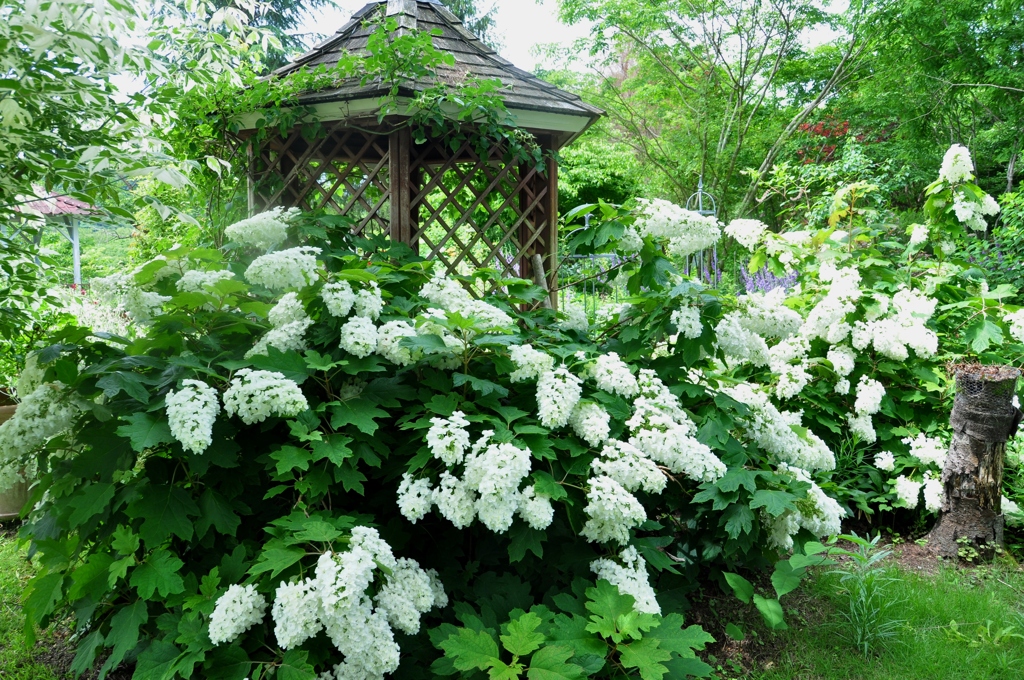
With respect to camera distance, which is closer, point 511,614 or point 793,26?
point 511,614

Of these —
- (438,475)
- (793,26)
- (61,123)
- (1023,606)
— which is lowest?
(1023,606)

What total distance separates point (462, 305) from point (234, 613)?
109cm

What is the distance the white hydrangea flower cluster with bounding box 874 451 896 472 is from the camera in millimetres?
3498

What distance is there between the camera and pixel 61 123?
9.21 ft

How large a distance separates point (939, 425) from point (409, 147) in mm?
3241

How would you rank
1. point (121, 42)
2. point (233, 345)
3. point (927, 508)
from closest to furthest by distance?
point (233, 345) < point (121, 42) < point (927, 508)

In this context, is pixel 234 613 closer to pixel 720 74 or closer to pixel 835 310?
pixel 835 310

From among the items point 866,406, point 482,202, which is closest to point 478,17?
point 482,202

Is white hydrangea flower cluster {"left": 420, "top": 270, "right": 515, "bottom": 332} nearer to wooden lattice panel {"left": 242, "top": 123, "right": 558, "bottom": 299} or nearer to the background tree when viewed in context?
wooden lattice panel {"left": 242, "top": 123, "right": 558, "bottom": 299}

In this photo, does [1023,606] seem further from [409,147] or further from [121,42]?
[121,42]

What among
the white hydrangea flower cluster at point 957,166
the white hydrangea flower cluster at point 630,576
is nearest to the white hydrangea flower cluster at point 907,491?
the white hydrangea flower cluster at point 957,166

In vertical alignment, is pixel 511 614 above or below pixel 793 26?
below

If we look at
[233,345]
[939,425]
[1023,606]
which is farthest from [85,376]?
[939,425]

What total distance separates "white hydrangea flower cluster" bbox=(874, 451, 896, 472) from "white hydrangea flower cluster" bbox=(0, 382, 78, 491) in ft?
11.5
